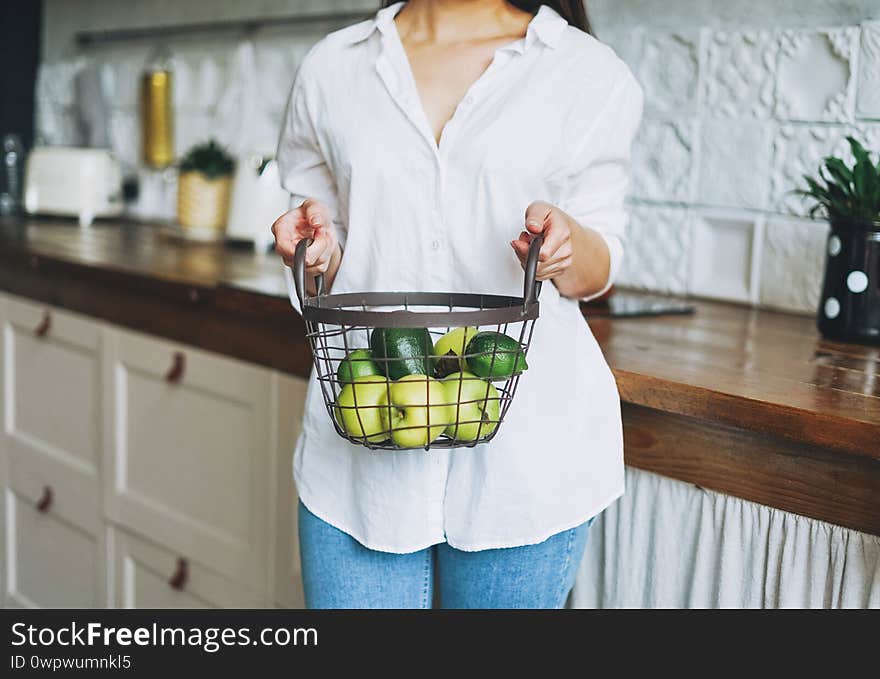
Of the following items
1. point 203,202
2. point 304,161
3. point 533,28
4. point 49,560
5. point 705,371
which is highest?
point 533,28

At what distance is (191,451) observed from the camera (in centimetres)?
189

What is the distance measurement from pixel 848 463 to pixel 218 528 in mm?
1095

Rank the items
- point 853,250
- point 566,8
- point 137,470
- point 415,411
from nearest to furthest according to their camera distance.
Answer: point 415,411, point 566,8, point 853,250, point 137,470

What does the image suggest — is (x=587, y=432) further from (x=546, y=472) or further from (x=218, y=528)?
(x=218, y=528)

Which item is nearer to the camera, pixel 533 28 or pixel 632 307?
pixel 533 28

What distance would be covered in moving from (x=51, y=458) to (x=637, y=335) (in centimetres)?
131

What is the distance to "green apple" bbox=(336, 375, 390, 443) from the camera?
3.13 ft

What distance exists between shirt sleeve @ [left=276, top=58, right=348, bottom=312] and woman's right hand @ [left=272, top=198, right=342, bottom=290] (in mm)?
82

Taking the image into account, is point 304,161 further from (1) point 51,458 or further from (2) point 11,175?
(2) point 11,175

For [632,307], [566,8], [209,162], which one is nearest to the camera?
[566,8]

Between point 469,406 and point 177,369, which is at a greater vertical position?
point 469,406

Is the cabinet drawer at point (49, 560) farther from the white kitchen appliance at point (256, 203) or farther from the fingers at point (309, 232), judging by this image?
the fingers at point (309, 232)

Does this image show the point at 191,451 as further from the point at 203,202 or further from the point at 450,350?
the point at 450,350

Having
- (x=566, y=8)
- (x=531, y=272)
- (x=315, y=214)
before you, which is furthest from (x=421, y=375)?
(x=566, y=8)
